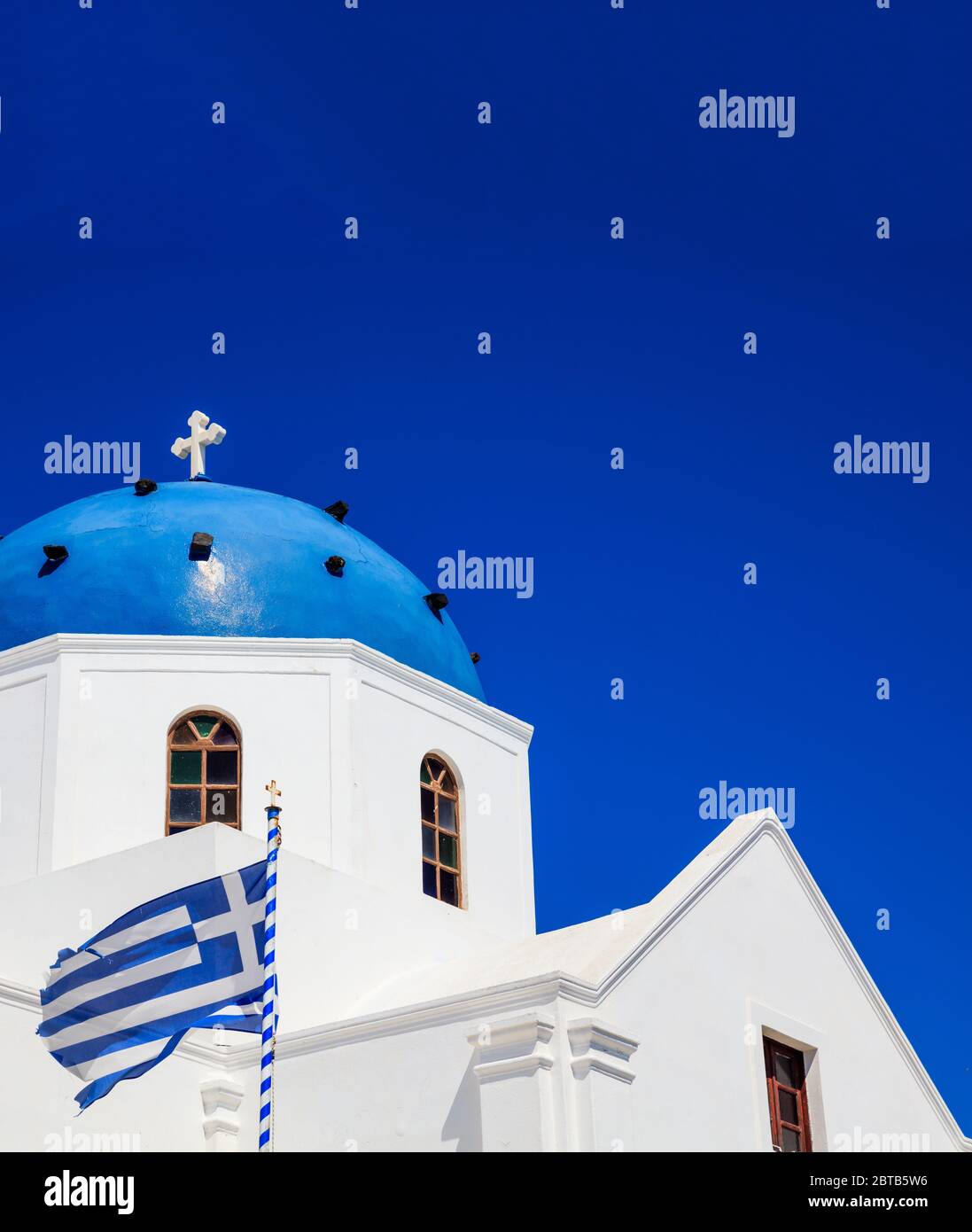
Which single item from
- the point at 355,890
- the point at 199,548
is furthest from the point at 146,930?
the point at 199,548

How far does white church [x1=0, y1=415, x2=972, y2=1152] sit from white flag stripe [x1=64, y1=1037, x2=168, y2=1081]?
1482mm

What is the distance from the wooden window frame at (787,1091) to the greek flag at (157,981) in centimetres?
438

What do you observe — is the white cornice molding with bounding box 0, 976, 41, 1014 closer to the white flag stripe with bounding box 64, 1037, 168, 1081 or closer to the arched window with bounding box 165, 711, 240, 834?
the white flag stripe with bounding box 64, 1037, 168, 1081

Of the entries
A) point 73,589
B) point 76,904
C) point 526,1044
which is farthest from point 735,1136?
point 73,589

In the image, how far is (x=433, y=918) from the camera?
18.2 metres

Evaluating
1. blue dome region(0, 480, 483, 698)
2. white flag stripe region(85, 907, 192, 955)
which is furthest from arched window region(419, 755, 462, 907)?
white flag stripe region(85, 907, 192, 955)

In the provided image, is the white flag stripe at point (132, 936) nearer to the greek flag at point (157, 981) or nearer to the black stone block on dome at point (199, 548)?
the greek flag at point (157, 981)

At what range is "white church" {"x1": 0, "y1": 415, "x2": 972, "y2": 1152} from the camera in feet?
44.6

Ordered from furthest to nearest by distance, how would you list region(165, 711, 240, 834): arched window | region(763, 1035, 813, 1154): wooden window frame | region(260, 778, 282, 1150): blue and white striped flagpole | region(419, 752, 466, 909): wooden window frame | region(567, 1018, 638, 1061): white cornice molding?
region(419, 752, 466, 909): wooden window frame, region(165, 711, 240, 834): arched window, region(763, 1035, 813, 1154): wooden window frame, region(567, 1018, 638, 1061): white cornice molding, region(260, 778, 282, 1150): blue and white striped flagpole

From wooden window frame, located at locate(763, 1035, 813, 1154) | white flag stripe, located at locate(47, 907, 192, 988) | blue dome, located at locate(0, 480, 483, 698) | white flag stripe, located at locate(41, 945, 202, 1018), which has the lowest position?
wooden window frame, located at locate(763, 1035, 813, 1154)

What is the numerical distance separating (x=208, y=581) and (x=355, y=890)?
144 inches

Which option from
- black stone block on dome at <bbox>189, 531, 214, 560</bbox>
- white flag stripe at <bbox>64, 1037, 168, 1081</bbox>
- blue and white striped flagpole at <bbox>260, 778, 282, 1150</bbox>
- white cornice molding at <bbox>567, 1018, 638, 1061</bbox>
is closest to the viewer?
blue and white striped flagpole at <bbox>260, 778, 282, 1150</bbox>

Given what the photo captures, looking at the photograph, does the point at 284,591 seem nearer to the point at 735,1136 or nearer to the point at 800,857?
the point at 800,857

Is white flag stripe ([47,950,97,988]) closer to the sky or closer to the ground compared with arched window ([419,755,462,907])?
closer to the ground
